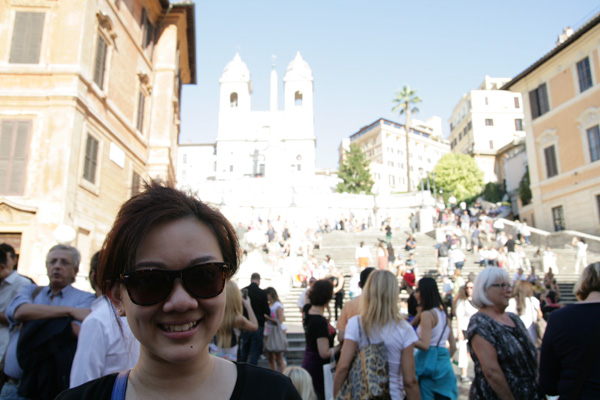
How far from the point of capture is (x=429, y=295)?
15.6 ft

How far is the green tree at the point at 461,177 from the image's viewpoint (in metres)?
54.6

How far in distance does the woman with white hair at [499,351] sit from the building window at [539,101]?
1157 inches

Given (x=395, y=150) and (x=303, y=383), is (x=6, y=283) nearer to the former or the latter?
(x=303, y=383)

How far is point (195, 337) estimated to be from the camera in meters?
1.36

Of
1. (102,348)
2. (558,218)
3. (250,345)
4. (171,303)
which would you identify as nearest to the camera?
(171,303)

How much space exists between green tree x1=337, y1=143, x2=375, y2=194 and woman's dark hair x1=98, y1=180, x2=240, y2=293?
63.7 metres

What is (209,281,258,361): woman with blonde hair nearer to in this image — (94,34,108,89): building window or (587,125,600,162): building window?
(94,34,108,89): building window

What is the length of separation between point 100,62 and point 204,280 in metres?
14.8

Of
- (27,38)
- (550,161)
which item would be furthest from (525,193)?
(27,38)

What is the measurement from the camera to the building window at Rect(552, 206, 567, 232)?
2731 centimetres

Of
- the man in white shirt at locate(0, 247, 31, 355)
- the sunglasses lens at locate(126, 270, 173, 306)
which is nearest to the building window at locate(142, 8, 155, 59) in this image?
the man in white shirt at locate(0, 247, 31, 355)

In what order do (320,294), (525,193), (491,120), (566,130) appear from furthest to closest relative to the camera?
(491,120) < (525,193) < (566,130) < (320,294)

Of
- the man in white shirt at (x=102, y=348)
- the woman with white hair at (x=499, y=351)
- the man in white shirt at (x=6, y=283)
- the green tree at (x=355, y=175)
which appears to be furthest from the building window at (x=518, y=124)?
the man in white shirt at (x=102, y=348)

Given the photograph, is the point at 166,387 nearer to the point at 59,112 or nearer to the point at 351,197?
the point at 59,112
